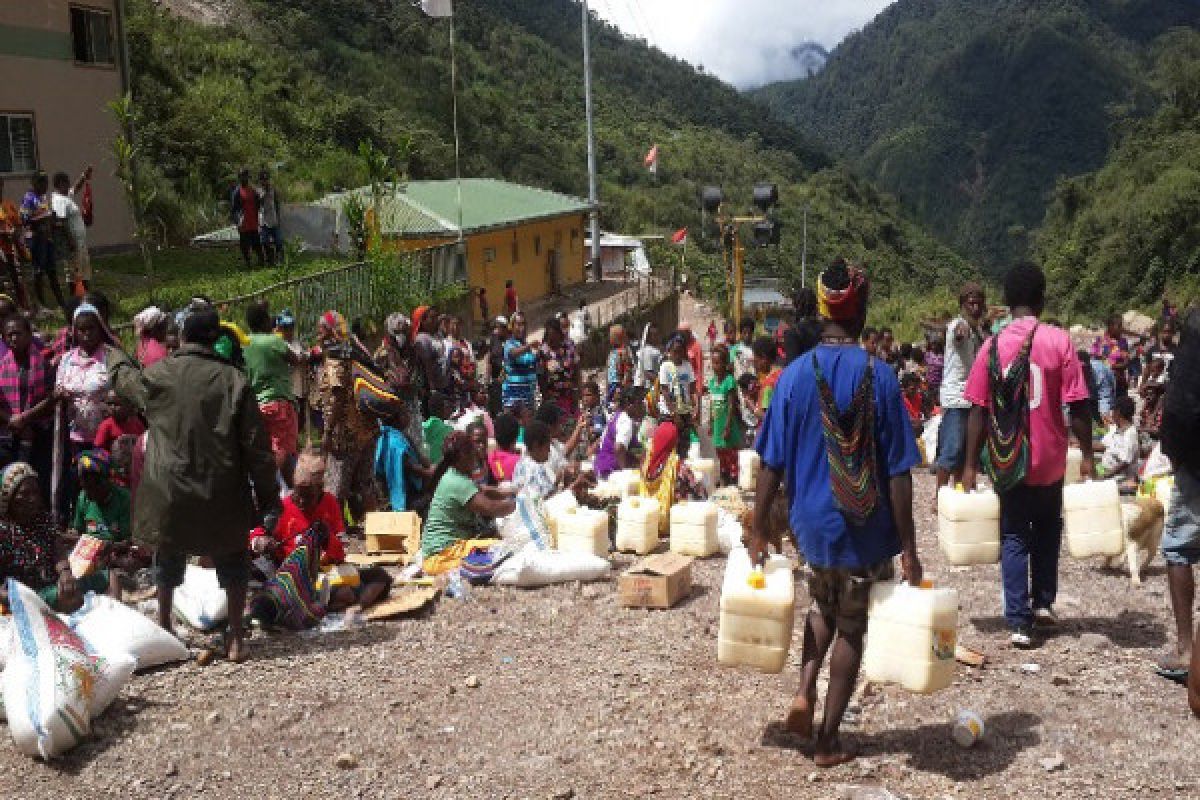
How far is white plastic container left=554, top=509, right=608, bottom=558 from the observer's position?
771cm

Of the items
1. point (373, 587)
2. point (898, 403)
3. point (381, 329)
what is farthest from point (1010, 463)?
point (381, 329)

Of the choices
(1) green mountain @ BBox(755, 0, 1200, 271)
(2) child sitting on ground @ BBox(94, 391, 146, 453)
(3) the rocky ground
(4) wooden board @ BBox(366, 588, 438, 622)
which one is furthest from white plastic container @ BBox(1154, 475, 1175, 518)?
(1) green mountain @ BBox(755, 0, 1200, 271)

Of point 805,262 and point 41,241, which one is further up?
point 41,241

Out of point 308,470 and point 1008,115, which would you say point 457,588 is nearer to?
point 308,470

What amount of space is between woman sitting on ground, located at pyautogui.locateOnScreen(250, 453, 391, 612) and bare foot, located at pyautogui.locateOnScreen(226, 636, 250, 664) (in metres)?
0.83

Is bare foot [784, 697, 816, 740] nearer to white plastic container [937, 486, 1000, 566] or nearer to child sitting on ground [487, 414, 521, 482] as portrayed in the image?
white plastic container [937, 486, 1000, 566]

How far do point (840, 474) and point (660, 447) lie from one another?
4.38 m

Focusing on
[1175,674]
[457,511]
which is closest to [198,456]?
[457,511]

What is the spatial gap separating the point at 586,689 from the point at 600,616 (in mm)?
1245

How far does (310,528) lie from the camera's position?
6.75m

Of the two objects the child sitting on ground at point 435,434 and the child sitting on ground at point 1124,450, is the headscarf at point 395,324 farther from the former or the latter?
the child sitting on ground at point 1124,450

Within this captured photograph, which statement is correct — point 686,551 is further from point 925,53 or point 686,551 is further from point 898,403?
point 925,53

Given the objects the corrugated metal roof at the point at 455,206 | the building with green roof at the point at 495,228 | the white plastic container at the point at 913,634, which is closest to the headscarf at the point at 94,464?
the white plastic container at the point at 913,634

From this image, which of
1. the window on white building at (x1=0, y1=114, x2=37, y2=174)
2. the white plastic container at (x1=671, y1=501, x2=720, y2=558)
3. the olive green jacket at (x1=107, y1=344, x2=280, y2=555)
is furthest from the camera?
the window on white building at (x1=0, y1=114, x2=37, y2=174)
